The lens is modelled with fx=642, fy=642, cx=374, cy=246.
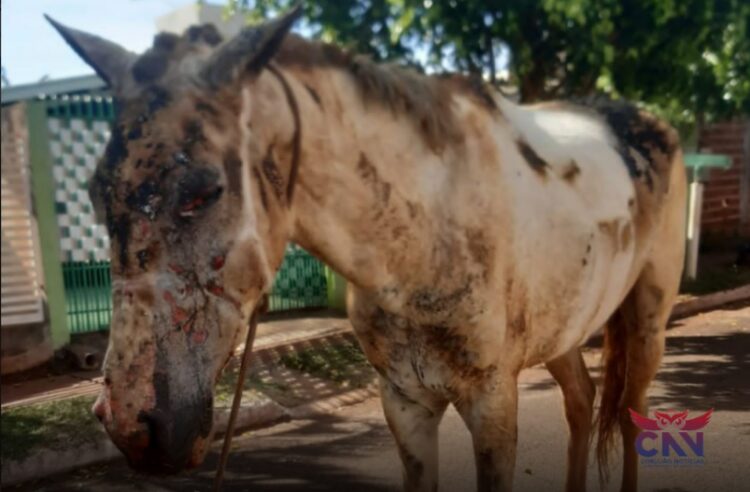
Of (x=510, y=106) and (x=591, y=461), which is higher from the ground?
(x=510, y=106)

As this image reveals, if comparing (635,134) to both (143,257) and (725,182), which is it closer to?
(143,257)

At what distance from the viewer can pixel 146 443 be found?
118 cm

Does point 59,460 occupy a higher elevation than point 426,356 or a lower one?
lower

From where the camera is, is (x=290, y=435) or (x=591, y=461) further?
(x=290, y=435)

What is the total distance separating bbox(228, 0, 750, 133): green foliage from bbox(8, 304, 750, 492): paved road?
2615 millimetres

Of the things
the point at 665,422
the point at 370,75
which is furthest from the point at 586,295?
the point at 665,422

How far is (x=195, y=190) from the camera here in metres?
1.19

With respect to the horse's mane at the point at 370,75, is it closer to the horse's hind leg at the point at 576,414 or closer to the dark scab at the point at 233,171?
the dark scab at the point at 233,171

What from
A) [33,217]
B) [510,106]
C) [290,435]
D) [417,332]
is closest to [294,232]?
[417,332]

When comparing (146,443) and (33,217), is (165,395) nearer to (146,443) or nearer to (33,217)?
(146,443)

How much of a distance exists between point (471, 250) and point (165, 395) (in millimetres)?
831

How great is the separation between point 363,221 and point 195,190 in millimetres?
472

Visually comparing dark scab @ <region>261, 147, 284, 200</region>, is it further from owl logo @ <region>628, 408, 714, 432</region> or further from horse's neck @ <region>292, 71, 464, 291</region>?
owl logo @ <region>628, 408, 714, 432</region>

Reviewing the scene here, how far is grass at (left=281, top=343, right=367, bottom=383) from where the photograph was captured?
5.66 m
